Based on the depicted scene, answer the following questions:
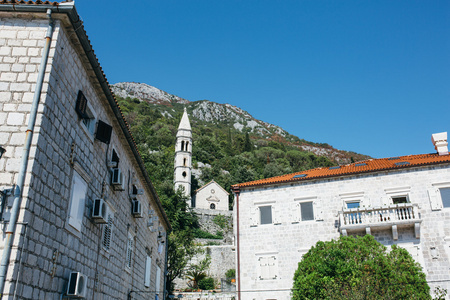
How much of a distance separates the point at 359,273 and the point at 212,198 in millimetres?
59168

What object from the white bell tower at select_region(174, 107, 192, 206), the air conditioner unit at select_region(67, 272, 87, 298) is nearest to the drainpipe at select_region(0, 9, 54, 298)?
the air conditioner unit at select_region(67, 272, 87, 298)

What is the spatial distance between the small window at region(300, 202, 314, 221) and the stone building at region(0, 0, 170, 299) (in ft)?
44.7

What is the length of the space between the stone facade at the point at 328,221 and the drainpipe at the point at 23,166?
17516 millimetres

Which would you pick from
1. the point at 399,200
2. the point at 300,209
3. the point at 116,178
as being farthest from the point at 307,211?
the point at 116,178

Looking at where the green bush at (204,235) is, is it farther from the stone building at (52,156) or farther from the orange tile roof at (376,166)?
the stone building at (52,156)

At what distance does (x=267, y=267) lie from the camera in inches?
904

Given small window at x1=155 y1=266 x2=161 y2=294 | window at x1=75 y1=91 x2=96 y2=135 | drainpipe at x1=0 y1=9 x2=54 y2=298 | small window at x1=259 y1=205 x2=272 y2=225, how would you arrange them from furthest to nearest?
small window at x1=259 y1=205 x2=272 y2=225 < small window at x1=155 y1=266 x2=161 y2=294 < window at x1=75 y1=91 x2=96 y2=135 < drainpipe at x1=0 y1=9 x2=54 y2=298

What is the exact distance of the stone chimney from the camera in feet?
80.4

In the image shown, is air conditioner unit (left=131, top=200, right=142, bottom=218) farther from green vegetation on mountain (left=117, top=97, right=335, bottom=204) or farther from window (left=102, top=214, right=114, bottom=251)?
green vegetation on mountain (left=117, top=97, right=335, bottom=204)

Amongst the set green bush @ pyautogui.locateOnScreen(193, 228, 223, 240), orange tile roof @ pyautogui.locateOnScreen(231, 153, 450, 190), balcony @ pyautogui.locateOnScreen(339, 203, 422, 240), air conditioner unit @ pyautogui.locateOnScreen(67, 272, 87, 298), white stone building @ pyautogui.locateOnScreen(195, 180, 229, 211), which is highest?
white stone building @ pyautogui.locateOnScreen(195, 180, 229, 211)

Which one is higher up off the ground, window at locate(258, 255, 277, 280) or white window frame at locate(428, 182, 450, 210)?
white window frame at locate(428, 182, 450, 210)

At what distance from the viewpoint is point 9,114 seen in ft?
27.4

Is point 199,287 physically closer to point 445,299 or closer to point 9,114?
point 445,299

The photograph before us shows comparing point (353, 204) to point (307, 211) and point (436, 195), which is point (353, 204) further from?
point (436, 195)
